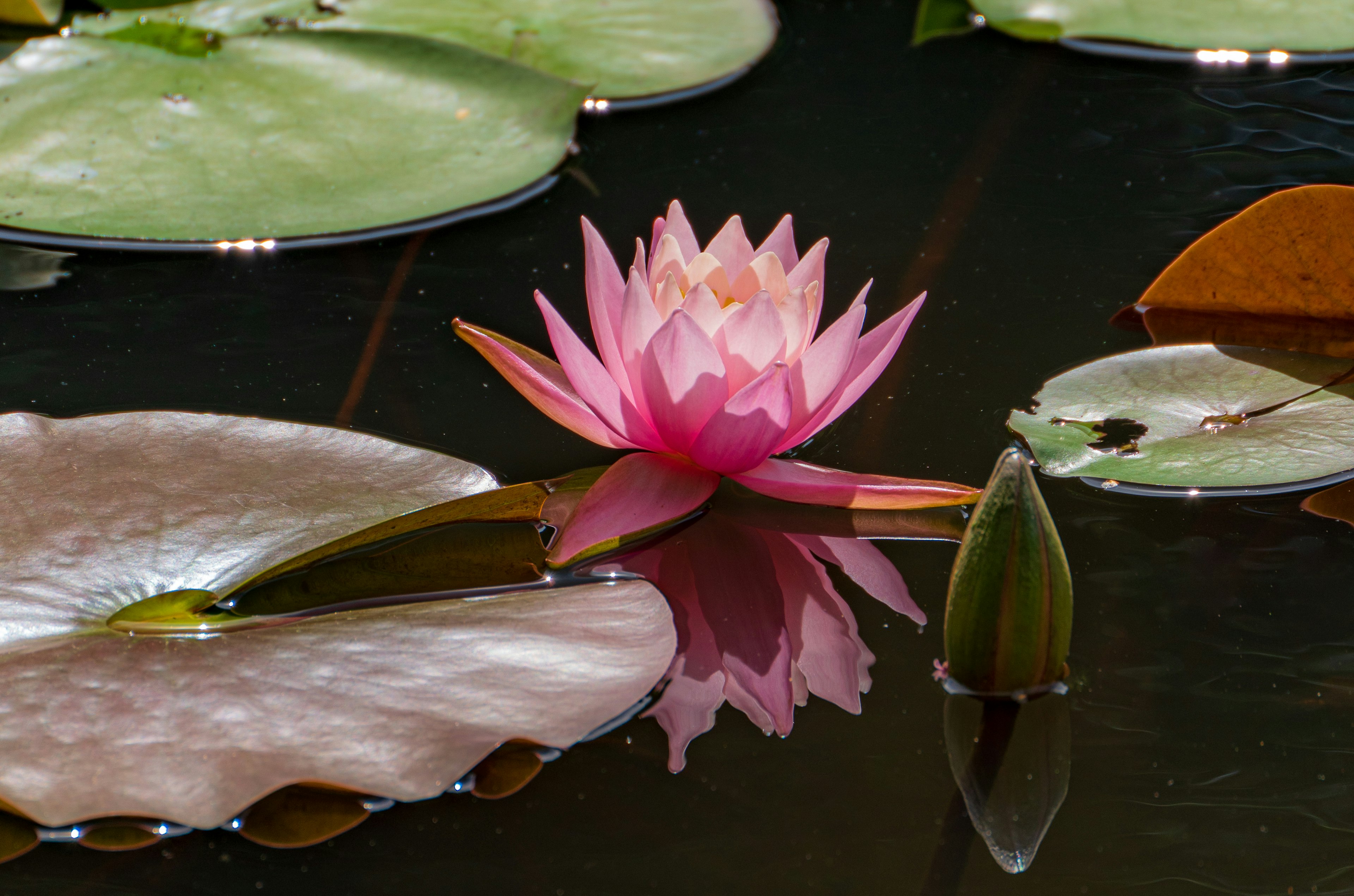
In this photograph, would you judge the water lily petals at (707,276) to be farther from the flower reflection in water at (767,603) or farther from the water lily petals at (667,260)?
the flower reflection in water at (767,603)

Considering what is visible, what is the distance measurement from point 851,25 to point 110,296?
1795 millimetres

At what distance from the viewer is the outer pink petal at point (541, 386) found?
1.21m

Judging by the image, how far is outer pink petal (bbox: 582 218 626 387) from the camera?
1.18m

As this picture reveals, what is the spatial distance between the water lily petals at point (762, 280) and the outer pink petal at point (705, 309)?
0.27 feet

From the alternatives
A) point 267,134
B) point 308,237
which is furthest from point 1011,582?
point 267,134

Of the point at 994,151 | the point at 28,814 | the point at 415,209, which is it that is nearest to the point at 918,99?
the point at 994,151

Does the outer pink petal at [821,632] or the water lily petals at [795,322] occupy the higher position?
the water lily petals at [795,322]

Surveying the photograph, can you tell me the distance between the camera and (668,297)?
115 centimetres

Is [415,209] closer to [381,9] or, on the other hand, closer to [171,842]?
[381,9]

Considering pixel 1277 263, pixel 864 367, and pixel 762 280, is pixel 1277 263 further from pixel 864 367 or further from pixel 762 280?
pixel 762 280

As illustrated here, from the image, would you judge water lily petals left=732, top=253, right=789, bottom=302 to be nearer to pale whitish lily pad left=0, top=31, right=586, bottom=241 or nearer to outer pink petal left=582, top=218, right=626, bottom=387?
outer pink petal left=582, top=218, right=626, bottom=387

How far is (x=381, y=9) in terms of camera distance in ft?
7.55

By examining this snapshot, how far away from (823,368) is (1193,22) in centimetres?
175

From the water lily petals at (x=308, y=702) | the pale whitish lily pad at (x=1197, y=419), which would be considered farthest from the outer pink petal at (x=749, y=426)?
the pale whitish lily pad at (x=1197, y=419)
